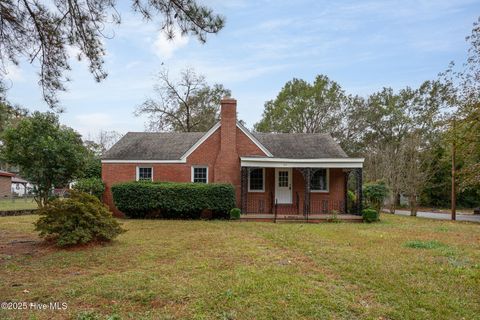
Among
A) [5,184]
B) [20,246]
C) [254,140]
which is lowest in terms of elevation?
[20,246]

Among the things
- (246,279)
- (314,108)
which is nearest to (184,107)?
(314,108)

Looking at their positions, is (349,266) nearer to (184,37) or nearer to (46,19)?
(184,37)

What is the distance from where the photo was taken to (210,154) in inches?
731

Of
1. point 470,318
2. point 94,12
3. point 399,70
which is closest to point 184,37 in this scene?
point 94,12

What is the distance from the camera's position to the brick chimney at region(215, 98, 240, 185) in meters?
18.1

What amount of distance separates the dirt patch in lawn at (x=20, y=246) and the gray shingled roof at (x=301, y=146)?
12262 millimetres

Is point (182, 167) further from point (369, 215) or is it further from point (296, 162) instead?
point (369, 215)

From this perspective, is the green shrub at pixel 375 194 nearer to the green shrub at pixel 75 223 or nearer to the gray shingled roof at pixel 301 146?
the gray shingled roof at pixel 301 146

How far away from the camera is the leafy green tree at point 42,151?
15836mm

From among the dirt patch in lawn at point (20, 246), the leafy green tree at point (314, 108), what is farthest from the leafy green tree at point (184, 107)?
the dirt patch in lawn at point (20, 246)

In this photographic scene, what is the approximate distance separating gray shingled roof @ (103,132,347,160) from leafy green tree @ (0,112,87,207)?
247 cm

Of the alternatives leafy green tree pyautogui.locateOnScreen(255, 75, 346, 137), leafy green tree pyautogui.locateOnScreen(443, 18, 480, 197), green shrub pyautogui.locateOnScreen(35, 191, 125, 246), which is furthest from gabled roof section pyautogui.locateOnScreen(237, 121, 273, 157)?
leafy green tree pyautogui.locateOnScreen(255, 75, 346, 137)

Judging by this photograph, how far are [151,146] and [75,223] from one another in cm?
1101

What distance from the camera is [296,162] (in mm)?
16984
